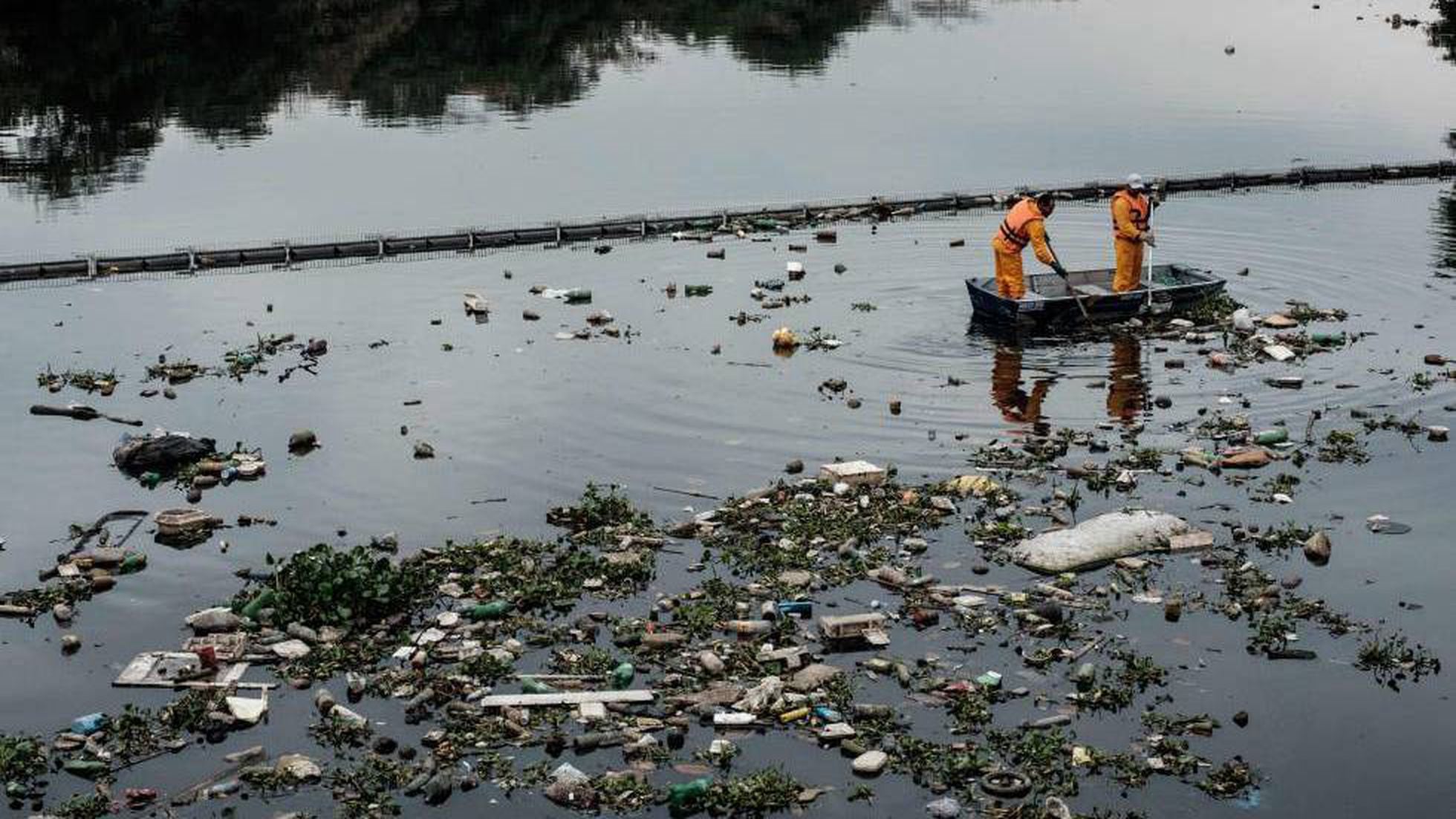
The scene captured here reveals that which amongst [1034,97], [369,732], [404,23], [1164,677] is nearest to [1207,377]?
[1164,677]

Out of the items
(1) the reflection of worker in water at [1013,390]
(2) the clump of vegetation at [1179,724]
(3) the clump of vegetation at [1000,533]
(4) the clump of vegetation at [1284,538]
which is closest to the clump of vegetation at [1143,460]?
(1) the reflection of worker in water at [1013,390]

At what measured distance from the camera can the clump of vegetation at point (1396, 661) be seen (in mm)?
13250

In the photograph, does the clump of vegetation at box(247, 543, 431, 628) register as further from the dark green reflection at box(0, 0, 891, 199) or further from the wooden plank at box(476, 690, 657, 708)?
the dark green reflection at box(0, 0, 891, 199)

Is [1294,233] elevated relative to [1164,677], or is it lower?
elevated

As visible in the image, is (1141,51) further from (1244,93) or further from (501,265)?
(501,265)

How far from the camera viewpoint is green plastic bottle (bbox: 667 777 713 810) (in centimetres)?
1141

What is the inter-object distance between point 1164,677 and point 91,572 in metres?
9.09

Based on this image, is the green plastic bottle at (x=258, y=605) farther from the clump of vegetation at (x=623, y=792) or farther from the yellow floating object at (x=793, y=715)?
the yellow floating object at (x=793, y=715)

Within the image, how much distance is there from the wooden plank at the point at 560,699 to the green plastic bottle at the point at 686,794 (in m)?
1.34

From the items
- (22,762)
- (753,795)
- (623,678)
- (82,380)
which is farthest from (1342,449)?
(82,380)

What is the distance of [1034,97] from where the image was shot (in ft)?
151

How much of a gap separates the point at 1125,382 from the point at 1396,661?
795 centimetres

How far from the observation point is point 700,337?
2308 cm

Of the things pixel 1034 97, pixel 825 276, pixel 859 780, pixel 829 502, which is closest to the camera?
pixel 859 780
